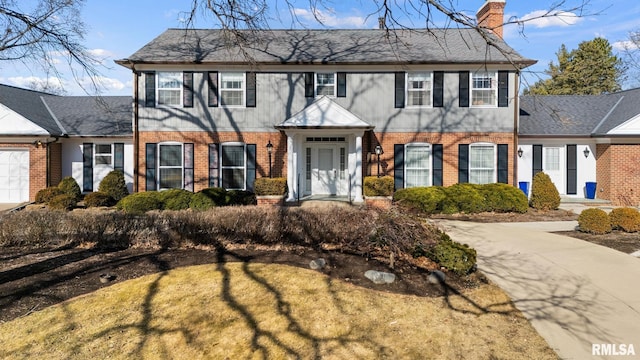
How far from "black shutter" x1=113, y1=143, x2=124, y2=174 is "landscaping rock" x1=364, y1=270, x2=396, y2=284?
617 inches

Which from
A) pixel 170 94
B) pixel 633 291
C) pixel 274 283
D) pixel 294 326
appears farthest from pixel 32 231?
pixel 633 291

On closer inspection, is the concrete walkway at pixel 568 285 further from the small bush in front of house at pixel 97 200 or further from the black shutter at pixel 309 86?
the small bush in front of house at pixel 97 200

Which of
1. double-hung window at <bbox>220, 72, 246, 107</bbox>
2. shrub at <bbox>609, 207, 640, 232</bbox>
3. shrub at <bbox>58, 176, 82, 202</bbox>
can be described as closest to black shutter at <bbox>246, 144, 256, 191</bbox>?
double-hung window at <bbox>220, 72, 246, 107</bbox>

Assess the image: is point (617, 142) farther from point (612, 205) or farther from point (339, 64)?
point (339, 64)

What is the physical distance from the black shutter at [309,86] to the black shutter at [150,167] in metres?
6.82

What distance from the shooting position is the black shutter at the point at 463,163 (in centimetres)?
1530

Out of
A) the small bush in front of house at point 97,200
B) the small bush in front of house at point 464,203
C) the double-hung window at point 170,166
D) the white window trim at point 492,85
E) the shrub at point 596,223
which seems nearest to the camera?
the shrub at point 596,223

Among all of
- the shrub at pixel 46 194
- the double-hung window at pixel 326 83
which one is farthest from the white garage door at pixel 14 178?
the double-hung window at pixel 326 83

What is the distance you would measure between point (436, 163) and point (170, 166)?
1125 centimetres

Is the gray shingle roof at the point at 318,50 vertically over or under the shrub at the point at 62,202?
over

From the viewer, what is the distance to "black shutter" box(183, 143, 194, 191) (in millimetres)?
15477

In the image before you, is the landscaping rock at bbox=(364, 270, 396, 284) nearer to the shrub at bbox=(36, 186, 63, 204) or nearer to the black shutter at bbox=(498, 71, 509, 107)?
the black shutter at bbox=(498, 71, 509, 107)

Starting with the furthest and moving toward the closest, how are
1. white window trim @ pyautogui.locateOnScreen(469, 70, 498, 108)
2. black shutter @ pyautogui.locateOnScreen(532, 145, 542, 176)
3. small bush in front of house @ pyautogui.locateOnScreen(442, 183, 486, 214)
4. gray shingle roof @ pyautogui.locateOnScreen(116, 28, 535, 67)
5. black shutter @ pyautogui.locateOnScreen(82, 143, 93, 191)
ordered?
black shutter @ pyautogui.locateOnScreen(82, 143, 93, 191)
black shutter @ pyautogui.locateOnScreen(532, 145, 542, 176)
white window trim @ pyautogui.locateOnScreen(469, 70, 498, 108)
gray shingle roof @ pyautogui.locateOnScreen(116, 28, 535, 67)
small bush in front of house @ pyautogui.locateOnScreen(442, 183, 486, 214)

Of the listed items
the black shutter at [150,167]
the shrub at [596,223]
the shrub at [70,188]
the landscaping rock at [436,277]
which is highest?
the black shutter at [150,167]
